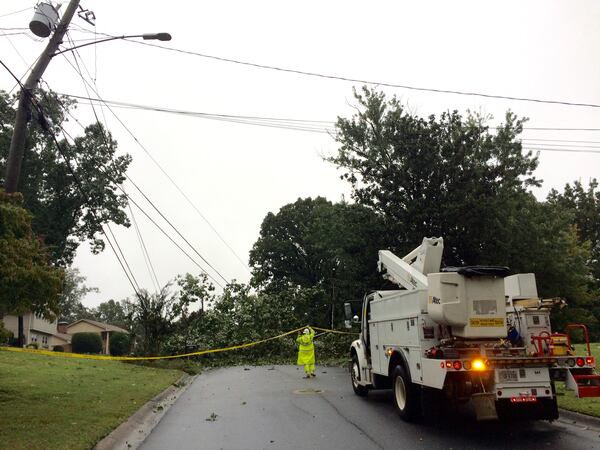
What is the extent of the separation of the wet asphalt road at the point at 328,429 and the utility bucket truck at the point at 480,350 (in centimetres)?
39

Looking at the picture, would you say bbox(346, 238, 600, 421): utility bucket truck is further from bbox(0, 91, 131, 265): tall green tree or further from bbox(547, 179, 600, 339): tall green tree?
bbox(547, 179, 600, 339): tall green tree

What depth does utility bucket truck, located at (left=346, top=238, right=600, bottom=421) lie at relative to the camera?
22.2 ft

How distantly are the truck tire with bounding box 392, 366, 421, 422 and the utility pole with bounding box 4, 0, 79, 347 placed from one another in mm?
8434

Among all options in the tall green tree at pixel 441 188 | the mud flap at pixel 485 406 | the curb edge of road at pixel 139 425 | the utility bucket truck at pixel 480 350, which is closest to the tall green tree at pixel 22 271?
the curb edge of road at pixel 139 425

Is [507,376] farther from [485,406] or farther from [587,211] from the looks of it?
[587,211]

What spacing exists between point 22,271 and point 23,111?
4.22 metres

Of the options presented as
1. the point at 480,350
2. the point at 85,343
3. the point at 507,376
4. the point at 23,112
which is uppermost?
the point at 23,112

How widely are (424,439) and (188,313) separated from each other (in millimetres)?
18889

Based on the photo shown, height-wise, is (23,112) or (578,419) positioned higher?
(23,112)

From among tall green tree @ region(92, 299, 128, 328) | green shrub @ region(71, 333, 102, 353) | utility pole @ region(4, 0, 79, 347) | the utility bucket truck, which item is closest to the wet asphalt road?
the utility bucket truck

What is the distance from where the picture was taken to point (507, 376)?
267 inches

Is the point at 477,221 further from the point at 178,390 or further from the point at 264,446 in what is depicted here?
the point at 264,446

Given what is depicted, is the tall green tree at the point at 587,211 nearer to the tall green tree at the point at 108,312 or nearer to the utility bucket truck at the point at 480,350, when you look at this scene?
the utility bucket truck at the point at 480,350

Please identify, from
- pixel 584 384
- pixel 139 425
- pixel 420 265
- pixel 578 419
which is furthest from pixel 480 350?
pixel 139 425
